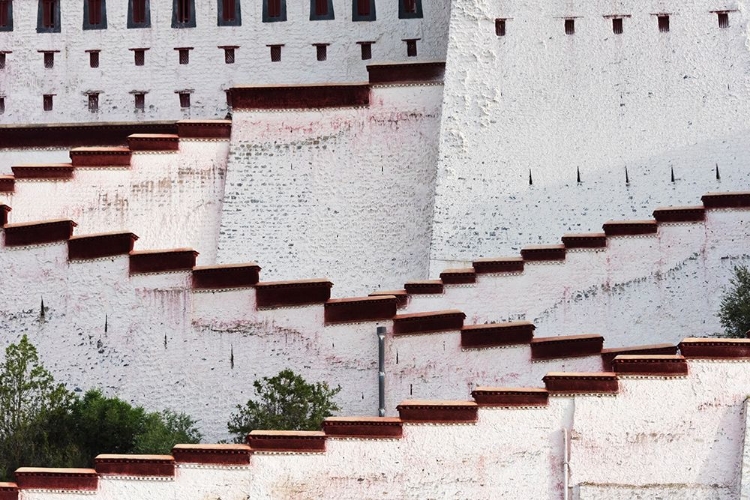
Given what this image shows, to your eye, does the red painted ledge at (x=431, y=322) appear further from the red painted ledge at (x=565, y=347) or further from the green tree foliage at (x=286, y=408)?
the green tree foliage at (x=286, y=408)

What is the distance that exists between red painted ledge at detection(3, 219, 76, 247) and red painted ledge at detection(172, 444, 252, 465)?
18.1 ft

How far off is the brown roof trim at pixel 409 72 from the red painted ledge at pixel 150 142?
140 inches

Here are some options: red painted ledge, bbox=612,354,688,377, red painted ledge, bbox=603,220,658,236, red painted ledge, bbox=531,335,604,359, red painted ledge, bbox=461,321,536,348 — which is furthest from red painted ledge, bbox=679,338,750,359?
red painted ledge, bbox=603,220,658,236

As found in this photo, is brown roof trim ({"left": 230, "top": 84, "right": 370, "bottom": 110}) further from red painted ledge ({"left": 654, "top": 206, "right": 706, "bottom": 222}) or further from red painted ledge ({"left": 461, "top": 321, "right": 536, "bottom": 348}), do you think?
red painted ledge ({"left": 461, "top": 321, "right": 536, "bottom": 348})

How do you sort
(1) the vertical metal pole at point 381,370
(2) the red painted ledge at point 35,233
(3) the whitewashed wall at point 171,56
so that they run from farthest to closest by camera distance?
(3) the whitewashed wall at point 171,56 → (2) the red painted ledge at point 35,233 → (1) the vertical metal pole at point 381,370

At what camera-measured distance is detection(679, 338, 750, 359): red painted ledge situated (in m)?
27.1

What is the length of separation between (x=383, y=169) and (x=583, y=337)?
6828 millimetres

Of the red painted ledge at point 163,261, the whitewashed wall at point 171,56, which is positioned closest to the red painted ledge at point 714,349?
the red painted ledge at point 163,261

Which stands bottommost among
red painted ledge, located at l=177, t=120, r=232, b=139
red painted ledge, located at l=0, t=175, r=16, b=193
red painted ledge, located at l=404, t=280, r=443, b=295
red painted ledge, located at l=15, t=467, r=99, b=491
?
red painted ledge, located at l=15, t=467, r=99, b=491

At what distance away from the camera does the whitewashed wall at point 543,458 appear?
2678 centimetres

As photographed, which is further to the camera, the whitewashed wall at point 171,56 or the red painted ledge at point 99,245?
the whitewashed wall at point 171,56

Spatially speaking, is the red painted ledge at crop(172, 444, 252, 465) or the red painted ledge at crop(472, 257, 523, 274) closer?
the red painted ledge at crop(172, 444, 252, 465)

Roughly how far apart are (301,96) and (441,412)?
34.2 feet

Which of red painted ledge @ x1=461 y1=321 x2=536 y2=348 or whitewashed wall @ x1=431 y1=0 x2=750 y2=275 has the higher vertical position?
whitewashed wall @ x1=431 y1=0 x2=750 y2=275
